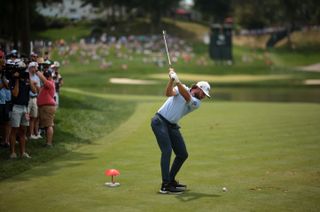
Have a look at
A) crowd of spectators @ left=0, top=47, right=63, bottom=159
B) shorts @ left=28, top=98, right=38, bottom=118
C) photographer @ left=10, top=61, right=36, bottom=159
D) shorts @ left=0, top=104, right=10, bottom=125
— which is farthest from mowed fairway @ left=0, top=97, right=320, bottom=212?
shorts @ left=0, top=104, right=10, bottom=125

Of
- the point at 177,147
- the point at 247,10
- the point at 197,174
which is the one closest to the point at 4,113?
the point at 197,174

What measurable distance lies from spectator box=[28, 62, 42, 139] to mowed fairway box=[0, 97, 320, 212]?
1.45m

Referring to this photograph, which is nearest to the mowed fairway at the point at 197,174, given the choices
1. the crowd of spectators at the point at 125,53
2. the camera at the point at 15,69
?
the camera at the point at 15,69

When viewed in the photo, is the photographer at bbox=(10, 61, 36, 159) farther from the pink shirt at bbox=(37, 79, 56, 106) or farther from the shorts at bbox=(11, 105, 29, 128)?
the pink shirt at bbox=(37, 79, 56, 106)

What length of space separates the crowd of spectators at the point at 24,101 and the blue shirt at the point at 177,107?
15.5 feet

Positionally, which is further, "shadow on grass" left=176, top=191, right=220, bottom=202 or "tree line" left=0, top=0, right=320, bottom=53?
"tree line" left=0, top=0, right=320, bottom=53

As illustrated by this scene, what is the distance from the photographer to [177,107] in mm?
12219

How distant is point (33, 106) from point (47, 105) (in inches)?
15.7

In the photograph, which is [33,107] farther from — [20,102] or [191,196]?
[191,196]

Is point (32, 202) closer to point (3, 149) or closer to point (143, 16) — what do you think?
point (3, 149)

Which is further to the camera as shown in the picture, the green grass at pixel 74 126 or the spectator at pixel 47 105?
the spectator at pixel 47 105

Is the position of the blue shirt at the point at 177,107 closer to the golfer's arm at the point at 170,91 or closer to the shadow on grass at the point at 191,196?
the golfer's arm at the point at 170,91

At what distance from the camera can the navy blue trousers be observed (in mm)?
12242

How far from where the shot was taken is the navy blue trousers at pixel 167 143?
482 inches
